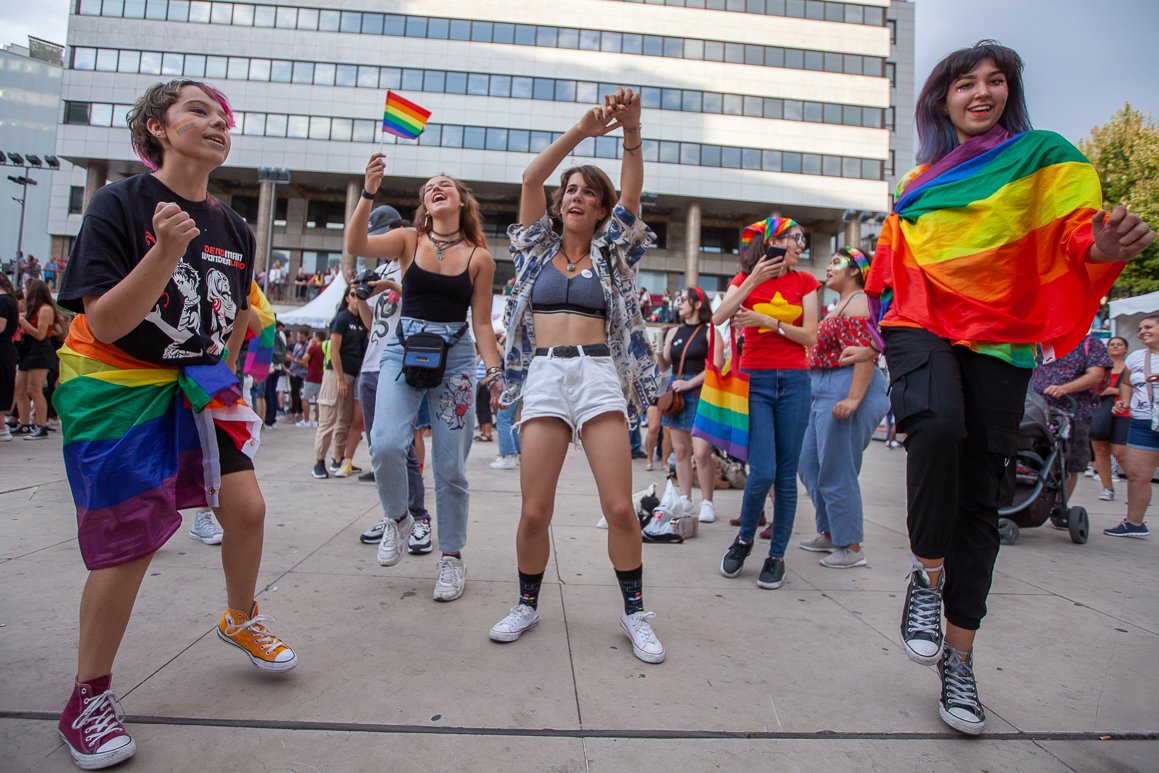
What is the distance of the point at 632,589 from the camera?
9.07 ft

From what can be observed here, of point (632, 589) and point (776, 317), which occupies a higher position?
point (776, 317)

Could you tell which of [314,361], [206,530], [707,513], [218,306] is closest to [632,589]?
[218,306]

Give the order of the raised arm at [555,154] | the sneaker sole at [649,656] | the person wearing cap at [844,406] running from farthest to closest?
1. the person wearing cap at [844,406]
2. the raised arm at [555,154]
3. the sneaker sole at [649,656]

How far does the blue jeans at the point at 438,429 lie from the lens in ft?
11.2

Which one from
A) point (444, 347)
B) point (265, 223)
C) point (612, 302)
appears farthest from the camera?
point (265, 223)

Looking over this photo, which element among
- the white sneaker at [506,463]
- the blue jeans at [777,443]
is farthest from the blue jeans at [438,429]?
the white sneaker at [506,463]

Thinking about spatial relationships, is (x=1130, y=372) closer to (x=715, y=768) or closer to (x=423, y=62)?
(x=715, y=768)

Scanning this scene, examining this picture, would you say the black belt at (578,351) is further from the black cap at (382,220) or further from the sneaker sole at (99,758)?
the black cap at (382,220)

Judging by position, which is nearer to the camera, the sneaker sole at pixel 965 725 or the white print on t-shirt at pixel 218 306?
the sneaker sole at pixel 965 725

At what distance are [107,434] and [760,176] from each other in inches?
1471

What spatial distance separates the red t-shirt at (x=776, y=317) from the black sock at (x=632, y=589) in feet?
5.43

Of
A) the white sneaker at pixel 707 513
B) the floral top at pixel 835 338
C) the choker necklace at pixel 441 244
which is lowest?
the white sneaker at pixel 707 513

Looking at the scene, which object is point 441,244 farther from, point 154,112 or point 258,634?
point 258,634

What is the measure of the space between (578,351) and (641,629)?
1152mm
